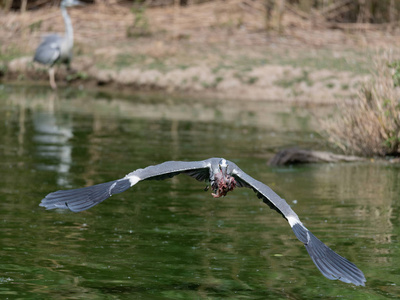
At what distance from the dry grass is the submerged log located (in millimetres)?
351

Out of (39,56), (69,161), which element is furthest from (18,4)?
(69,161)

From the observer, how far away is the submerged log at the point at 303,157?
43.6 ft

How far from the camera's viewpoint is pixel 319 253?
20.3 ft

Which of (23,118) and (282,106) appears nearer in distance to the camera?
(23,118)

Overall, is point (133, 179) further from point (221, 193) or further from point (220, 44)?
point (220, 44)

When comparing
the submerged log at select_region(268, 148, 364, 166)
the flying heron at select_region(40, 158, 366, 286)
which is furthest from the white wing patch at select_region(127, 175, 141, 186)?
the submerged log at select_region(268, 148, 364, 166)

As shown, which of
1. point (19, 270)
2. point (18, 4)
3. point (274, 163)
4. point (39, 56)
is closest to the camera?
point (19, 270)

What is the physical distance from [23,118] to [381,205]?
9960 mm

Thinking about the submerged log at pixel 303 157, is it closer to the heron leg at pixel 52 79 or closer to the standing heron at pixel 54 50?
the standing heron at pixel 54 50

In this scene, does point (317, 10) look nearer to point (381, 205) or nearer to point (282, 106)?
point (282, 106)

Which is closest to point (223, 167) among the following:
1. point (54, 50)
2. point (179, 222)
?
point (179, 222)

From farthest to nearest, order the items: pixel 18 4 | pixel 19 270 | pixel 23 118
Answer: pixel 18 4, pixel 23 118, pixel 19 270

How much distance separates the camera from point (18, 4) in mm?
29953

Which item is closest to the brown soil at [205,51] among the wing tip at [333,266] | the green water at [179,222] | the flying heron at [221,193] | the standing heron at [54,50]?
the standing heron at [54,50]
